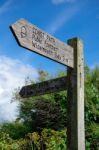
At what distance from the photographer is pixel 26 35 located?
5125mm

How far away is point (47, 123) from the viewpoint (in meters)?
15.3

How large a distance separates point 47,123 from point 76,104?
963 centimetres

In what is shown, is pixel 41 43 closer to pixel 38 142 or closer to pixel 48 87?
pixel 48 87

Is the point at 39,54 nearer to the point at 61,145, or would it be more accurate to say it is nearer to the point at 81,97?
the point at 81,97

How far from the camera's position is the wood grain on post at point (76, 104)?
225 inches

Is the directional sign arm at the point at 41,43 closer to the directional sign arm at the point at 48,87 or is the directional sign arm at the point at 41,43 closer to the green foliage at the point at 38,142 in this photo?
the directional sign arm at the point at 48,87

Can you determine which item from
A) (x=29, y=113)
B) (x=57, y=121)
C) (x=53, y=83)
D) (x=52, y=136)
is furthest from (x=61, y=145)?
(x=53, y=83)

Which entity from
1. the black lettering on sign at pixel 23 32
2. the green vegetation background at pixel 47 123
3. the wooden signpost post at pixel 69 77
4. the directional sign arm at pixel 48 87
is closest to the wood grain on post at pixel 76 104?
the wooden signpost post at pixel 69 77

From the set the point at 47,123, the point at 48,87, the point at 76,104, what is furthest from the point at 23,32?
the point at 47,123

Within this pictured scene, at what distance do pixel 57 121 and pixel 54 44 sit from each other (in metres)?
9.63

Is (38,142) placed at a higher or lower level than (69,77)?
lower

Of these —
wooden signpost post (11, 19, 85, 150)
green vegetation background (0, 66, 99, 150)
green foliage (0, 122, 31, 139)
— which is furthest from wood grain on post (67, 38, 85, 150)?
green foliage (0, 122, 31, 139)

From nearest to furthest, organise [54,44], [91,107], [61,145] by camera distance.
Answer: [54,44], [61,145], [91,107]

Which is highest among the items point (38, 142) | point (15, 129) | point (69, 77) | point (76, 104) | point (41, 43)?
point (15, 129)
